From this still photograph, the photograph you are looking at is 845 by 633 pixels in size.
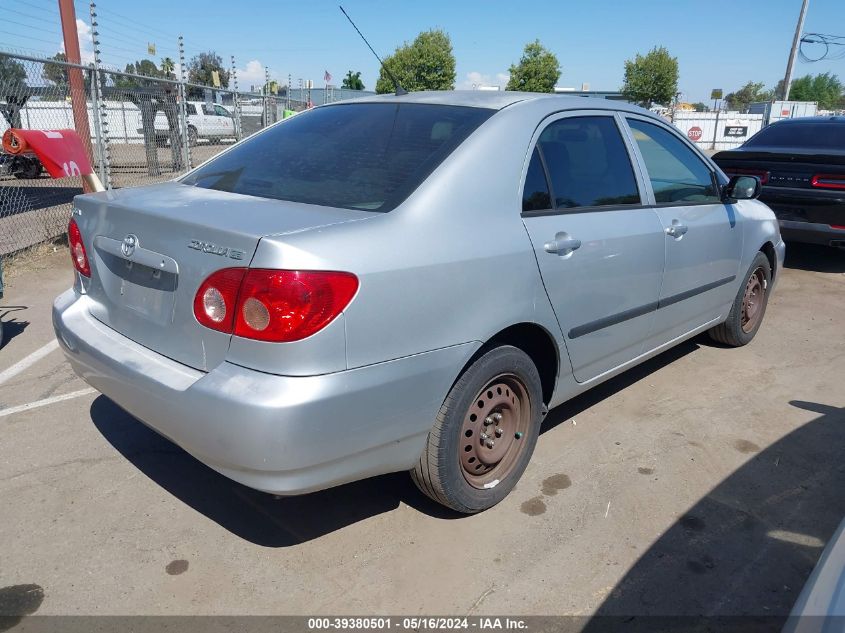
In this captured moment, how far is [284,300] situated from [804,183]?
6.73m

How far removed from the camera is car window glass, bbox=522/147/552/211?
2.78 metres

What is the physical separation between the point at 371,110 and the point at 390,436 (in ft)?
5.47

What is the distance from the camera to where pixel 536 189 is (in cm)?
284

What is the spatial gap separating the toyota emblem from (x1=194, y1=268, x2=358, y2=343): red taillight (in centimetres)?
58

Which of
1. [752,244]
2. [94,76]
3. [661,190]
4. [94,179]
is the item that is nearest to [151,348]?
[661,190]

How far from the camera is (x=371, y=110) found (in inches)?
126

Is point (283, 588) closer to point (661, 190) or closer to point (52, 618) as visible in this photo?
point (52, 618)

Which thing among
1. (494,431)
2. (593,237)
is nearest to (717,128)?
(593,237)

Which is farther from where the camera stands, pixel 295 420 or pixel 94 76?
pixel 94 76

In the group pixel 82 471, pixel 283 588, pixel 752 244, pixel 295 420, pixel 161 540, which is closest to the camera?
pixel 295 420

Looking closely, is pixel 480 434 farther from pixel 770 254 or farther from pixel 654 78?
pixel 654 78

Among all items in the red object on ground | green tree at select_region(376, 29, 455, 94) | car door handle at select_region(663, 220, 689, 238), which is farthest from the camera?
green tree at select_region(376, 29, 455, 94)

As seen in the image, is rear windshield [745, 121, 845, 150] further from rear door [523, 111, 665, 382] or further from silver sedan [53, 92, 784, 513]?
rear door [523, 111, 665, 382]

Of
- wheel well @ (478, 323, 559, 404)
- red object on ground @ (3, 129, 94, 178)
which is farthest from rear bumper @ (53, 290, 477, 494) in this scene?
red object on ground @ (3, 129, 94, 178)
